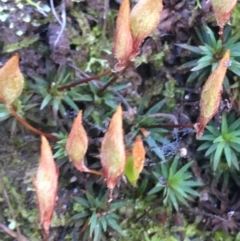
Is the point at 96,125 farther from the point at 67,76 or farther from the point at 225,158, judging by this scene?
the point at 225,158

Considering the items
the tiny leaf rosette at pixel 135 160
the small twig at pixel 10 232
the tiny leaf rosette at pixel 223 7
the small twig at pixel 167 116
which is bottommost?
the small twig at pixel 10 232

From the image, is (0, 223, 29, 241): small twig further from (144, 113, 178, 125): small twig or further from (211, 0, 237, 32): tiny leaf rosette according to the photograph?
(211, 0, 237, 32): tiny leaf rosette

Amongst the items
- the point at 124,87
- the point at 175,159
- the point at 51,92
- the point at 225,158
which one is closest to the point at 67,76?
the point at 51,92

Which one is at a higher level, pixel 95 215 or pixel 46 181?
pixel 46 181

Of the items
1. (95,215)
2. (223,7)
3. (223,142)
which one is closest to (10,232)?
(95,215)

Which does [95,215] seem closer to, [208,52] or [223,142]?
[223,142]

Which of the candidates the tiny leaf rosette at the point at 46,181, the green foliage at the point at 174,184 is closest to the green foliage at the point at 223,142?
the green foliage at the point at 174,184

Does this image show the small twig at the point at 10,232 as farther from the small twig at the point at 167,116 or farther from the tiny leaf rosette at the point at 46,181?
the small twig at the point at 167,116
